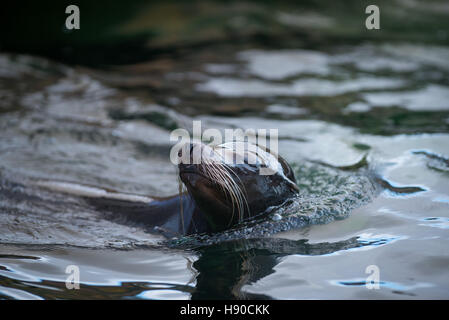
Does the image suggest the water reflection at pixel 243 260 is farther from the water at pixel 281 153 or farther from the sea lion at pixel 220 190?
the sea lion at pixel 220 190

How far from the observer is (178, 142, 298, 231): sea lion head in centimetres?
323

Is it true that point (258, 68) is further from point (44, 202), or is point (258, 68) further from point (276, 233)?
point (276, 233)

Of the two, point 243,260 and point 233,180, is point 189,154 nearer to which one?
point 233,180

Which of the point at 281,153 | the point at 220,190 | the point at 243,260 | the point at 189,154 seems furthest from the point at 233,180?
the point at 281,153

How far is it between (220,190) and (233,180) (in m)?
0.11

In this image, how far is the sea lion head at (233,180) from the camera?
3.23 m

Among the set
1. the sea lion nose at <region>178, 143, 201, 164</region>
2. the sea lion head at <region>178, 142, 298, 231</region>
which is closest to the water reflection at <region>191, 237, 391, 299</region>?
the sea lion head at <region>178, 142, 298, 231</region>

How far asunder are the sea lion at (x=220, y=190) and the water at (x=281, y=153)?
128 mm

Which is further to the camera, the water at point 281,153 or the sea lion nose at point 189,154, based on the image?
the sea lion nose at point 189,154

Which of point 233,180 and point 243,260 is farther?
point 233,180

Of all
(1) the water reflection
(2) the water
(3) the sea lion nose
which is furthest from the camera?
(3) the sea lion nose

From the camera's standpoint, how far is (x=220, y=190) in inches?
132

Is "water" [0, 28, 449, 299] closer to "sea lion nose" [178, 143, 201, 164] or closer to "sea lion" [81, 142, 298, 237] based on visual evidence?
"sea lion" [81, 142, 298, 237]

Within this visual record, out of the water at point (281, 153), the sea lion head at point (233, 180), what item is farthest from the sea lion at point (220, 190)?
the water at point (281, 153)
